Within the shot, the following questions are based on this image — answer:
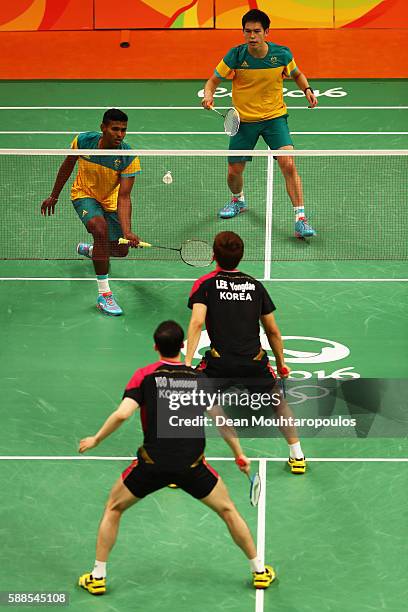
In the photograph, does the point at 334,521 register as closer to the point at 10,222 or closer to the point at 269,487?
the point at 269,487

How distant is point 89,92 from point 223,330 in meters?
10.4

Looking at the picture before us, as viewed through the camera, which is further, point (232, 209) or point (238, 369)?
point (232, 209)

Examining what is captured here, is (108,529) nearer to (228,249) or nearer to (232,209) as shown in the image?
(228,249)

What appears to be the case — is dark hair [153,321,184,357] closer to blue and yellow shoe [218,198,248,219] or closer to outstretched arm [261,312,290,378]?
outstretched arm [261,312,290,378]

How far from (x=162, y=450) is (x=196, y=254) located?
504 centimetres

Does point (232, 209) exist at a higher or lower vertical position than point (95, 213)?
higher

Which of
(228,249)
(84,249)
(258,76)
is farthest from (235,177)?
(228,249)

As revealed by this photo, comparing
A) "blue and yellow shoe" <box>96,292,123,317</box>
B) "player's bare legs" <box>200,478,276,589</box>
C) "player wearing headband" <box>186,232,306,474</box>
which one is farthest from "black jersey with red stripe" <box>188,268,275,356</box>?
"blue and yellow shoe" <box>96,292,123,317</box>

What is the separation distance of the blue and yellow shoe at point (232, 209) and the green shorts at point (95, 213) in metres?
1.79

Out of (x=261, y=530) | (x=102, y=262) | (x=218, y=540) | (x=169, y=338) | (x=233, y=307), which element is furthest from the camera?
(x=102, y=262)

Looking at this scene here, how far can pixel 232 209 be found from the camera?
43.0ft

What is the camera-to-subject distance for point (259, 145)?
620 inches

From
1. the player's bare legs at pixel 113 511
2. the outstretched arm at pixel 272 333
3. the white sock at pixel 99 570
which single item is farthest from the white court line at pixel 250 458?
the player's bare legs at pixel 113 511

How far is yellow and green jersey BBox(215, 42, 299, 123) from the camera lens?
12430 mm
